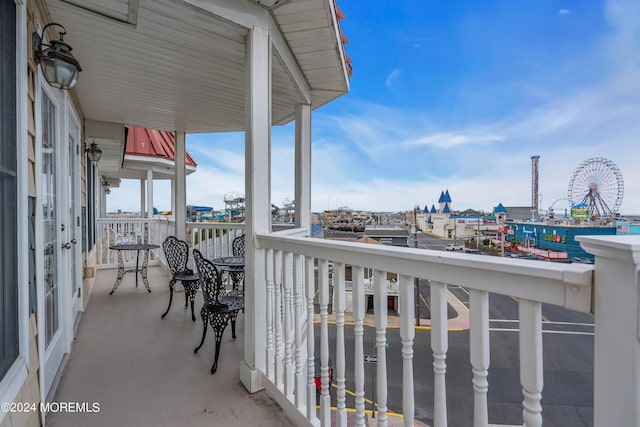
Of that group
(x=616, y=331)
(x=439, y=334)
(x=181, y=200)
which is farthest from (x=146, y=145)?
(x=616, y=331)

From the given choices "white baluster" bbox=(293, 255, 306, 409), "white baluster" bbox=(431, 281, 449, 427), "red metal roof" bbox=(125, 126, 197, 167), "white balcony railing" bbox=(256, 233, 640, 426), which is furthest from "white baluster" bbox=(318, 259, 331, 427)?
"red metal roof" bbox=(125, 126, 197, 167)

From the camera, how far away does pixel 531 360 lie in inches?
30.7

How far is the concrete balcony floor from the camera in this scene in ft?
→ 5.80

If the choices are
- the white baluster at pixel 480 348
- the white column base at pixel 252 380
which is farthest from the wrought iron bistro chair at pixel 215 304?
the white baluster at pixel 480 348

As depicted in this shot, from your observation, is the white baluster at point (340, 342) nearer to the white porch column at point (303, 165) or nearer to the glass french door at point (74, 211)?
the white porch column at point (303, 165)

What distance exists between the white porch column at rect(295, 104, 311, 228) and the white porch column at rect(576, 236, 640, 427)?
9.59 feet

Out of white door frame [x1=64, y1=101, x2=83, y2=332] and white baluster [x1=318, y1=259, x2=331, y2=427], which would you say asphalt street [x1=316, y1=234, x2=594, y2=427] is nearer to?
white baluster [x1=318, y1=259, x2=331, y2=427]

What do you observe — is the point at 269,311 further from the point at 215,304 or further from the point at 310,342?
the point at 215,304

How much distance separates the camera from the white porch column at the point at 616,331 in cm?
61

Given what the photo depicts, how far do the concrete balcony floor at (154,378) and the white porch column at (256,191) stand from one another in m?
0.23

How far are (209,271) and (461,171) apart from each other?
404 inches

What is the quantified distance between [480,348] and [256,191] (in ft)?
5.30

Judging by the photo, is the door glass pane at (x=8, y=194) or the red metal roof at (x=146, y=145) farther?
the red metal roof at (x=146, y=145)

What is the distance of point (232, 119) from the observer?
4.23 meters
